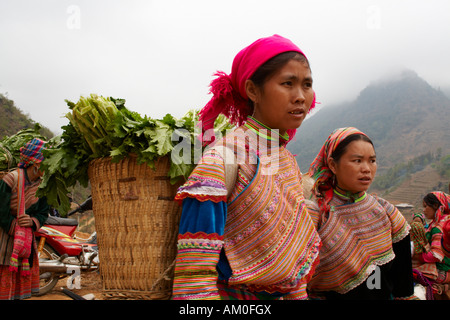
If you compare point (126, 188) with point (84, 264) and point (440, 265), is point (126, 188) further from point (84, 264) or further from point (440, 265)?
point (84, 264)

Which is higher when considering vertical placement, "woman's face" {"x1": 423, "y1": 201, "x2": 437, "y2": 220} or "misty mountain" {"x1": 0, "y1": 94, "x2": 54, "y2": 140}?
"misty mountain" {"x1": 0, "y1": 94, "x2": 54, "y2": 140}

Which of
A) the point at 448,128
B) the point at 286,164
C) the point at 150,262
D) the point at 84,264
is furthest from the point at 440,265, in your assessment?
the point at 448,128

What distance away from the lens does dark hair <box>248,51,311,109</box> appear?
1.86 metres

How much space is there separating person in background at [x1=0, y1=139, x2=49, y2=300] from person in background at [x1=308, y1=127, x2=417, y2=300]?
355cm

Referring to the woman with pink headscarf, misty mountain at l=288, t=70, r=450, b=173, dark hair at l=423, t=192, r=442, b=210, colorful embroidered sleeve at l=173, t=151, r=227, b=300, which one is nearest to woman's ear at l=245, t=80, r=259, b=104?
the woman with pink headscarf

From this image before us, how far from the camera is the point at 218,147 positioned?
170 cm

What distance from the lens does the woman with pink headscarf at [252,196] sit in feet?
4.89

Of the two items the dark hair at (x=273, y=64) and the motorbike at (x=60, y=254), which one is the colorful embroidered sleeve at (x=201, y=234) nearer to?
the dark hair at (x=273, y=64)

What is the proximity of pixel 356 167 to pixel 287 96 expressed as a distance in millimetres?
993

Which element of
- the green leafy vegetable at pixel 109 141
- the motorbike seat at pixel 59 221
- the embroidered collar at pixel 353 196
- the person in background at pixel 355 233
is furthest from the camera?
the motorbike seat at pixel 59 221

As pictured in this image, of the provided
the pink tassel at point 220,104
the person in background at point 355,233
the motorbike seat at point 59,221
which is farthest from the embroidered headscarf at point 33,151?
the motorbike seat at point 59,221

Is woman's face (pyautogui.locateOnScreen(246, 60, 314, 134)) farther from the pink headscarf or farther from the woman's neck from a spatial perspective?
the woman's neck

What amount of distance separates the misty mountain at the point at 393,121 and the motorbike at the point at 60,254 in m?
43.3

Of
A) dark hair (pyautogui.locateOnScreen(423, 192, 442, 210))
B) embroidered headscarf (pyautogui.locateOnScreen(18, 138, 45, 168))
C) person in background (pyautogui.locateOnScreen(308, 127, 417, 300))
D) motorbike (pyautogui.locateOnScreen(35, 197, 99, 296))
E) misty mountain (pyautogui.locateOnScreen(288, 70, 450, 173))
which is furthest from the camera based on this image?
misty mountain (pyautogui.locateOnScreen(288, 70, 450, 173))
